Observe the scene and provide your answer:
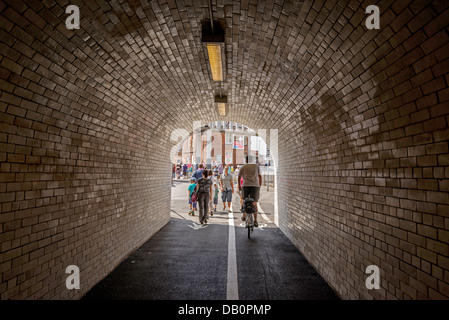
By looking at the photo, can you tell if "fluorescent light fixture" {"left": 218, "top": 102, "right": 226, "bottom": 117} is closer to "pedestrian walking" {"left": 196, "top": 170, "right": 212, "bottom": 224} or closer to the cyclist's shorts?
"pedestrian walking" {"left": 196, "top": 170, "right": 212, "bottom": 224}

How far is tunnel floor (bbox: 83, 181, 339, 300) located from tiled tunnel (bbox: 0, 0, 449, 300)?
1.01ft

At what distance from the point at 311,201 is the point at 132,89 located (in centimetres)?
459

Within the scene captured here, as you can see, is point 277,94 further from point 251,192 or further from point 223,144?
point 223,144

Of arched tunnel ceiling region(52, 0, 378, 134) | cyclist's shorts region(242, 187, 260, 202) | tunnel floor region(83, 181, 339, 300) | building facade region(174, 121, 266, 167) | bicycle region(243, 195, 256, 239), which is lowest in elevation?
tunnel floor region(83, 181, 339, 300)

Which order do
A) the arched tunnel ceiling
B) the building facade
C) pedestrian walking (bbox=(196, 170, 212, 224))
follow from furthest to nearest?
the building facade → pedestrian walking (bbox=(196, 170, 212, 224)) → the arched tunnel ceiling

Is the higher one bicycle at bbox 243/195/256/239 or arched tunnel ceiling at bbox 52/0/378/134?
arched tunnel ceiling at bbox 52/0/378/134

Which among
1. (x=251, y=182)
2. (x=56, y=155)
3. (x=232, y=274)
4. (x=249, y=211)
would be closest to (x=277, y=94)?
(x=251, y=182)

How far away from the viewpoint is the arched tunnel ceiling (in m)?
3.02

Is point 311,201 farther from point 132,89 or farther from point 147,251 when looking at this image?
point 132,89

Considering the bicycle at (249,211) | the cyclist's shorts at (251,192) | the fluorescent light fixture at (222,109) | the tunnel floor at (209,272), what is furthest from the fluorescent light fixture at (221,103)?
the tunnel floor at (209,272)

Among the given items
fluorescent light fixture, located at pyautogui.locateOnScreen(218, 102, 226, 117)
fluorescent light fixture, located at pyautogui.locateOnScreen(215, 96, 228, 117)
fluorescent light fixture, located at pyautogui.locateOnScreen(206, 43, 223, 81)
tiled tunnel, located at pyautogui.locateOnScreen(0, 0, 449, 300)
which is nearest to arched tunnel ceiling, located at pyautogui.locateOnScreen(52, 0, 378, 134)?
tiled tunnel, located at pyautogui.locateOnScreen(0, 0, 449, 300)

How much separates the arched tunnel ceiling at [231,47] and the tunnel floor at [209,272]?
10.8 feet

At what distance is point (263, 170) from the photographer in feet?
115

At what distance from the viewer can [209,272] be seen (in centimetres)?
448
